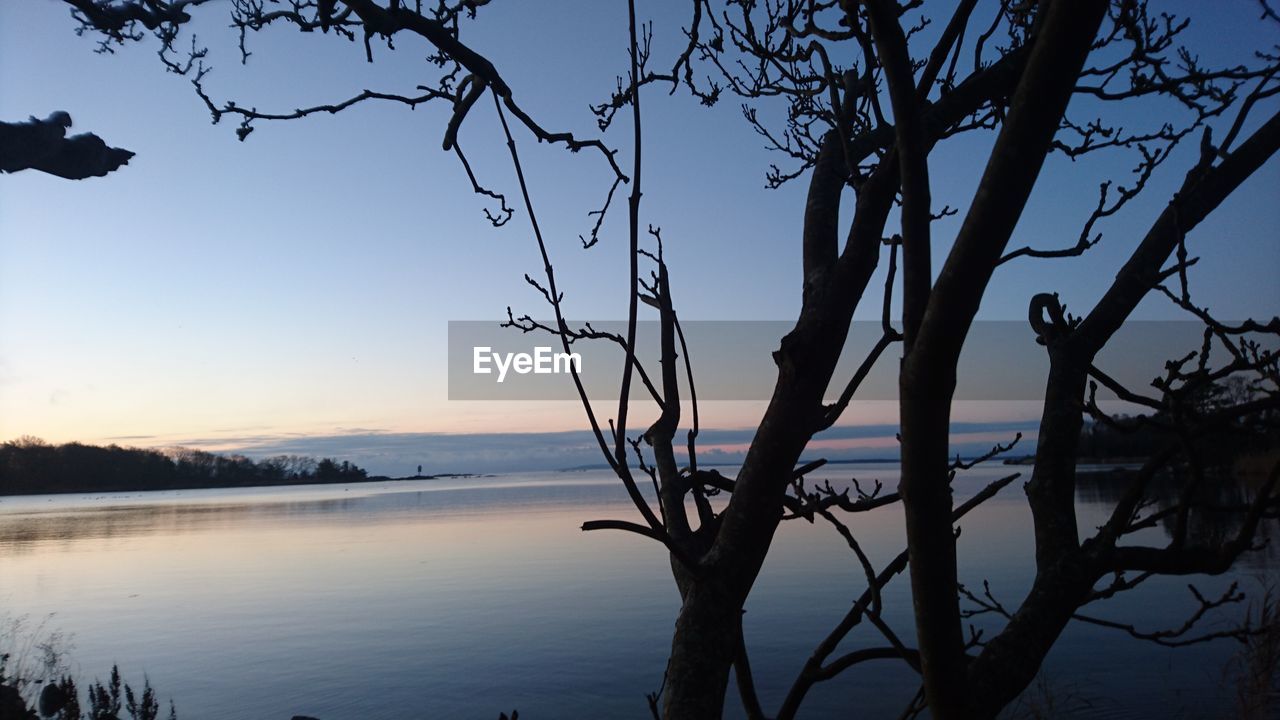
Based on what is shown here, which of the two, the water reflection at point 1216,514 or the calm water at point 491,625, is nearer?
the water reflection at point 1216,514

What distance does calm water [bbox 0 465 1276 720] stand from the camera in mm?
10664

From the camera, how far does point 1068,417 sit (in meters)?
1.60

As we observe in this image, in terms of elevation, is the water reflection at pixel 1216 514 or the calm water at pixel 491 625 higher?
the water reflection at pixel 1216 514

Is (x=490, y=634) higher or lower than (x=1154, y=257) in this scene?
lower

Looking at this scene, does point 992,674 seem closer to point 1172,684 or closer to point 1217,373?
point 1217,373

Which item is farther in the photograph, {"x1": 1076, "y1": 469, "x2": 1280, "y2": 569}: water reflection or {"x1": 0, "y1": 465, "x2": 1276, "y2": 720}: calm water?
{"x1": 0, "y1": 465, "x2": 1276, "y2": 720}: calm water

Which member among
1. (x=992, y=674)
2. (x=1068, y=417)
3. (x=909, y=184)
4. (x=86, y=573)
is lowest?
(x=86, y=573)

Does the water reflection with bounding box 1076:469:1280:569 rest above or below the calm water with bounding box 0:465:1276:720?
above

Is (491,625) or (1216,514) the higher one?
(1216,514)

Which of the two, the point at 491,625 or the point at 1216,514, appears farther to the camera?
the point at 491,625

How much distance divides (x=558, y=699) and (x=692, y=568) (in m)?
10.1

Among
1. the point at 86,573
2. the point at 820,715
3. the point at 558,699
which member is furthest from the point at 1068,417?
the point at 86,573

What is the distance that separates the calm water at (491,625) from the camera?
10.7 m

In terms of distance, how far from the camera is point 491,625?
14812 mm
